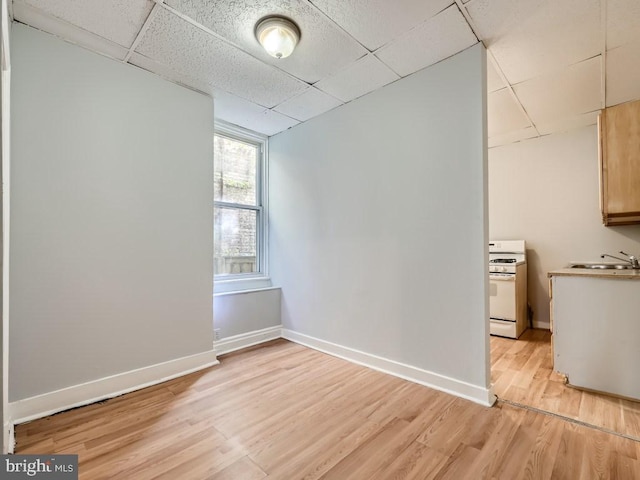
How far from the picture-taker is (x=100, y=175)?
2.37 meters

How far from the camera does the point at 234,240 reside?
380cm

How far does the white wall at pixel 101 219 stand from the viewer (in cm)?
206

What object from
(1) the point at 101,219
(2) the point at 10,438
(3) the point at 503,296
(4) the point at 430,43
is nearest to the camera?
(2) the point at 10,438

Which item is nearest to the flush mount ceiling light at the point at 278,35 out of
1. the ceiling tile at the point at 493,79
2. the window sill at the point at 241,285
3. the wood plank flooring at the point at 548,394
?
the ceiling tile at the point at 493,79

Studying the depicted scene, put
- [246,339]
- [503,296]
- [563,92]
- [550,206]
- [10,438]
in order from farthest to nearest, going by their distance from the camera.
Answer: [550,206]
[503,296]
[246,339]
[563,92]
[10,438]

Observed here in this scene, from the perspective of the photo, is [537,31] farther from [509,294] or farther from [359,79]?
[509,294]

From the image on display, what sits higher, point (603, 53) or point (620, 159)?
point (603, 53)

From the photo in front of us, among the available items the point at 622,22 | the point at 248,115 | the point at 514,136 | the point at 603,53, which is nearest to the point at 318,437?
the point at 248,115

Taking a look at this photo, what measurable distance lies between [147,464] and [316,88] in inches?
121

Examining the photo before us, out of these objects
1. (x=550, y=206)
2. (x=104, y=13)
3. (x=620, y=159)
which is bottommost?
(x=550, y=206)

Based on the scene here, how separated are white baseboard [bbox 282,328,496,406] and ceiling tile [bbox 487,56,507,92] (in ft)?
8.31

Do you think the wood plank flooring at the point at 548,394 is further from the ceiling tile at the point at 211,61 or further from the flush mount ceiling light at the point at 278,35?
the ceiling tile at the point at 211,61

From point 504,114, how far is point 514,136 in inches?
33.4

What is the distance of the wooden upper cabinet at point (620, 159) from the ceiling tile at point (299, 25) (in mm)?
2427
